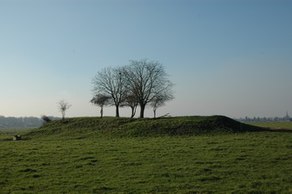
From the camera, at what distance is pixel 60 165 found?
23672 mm

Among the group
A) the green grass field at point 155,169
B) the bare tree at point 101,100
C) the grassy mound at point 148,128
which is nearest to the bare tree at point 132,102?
the bare tree at point 101,100

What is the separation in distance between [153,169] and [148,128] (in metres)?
23.8

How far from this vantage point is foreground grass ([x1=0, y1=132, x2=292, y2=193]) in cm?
1762

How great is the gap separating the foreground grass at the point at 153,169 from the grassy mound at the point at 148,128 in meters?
12.6

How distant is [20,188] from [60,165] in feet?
18.4

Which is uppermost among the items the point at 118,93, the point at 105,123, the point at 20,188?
the point at 118,93

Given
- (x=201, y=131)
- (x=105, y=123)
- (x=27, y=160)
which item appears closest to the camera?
(x=27, y=160)

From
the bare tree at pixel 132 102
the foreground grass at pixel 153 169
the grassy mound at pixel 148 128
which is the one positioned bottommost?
the foreground grass at pixel 153 169

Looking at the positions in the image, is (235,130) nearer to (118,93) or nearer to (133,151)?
(133,151)

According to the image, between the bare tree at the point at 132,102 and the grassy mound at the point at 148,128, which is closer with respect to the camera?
the grassy mound at the point at 148,128

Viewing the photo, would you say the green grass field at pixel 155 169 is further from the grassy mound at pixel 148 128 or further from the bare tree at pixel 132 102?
the bare tree at pixel 132 102

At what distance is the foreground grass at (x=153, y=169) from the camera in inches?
694

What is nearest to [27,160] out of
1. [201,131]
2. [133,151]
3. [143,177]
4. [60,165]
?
[60,165]

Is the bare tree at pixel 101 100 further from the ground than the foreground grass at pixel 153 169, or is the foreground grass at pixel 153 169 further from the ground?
the bare tree at pixel 101 100
